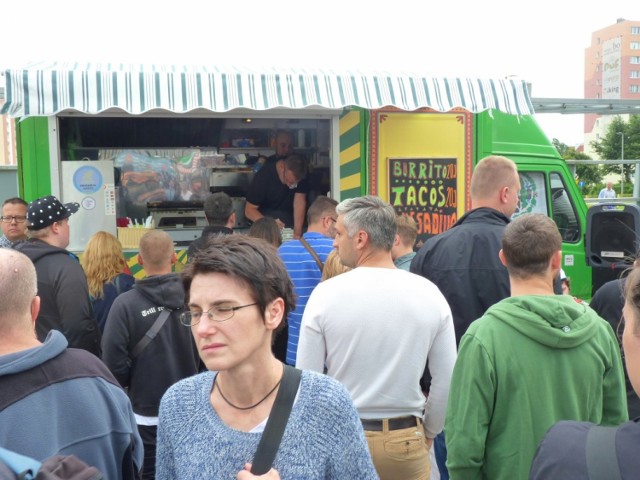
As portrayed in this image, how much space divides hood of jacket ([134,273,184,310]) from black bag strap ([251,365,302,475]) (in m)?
2.03

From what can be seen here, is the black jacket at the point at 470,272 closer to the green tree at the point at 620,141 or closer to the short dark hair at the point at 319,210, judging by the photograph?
the short dark hair at the point at 319,210

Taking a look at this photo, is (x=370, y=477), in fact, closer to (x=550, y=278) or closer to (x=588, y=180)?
(x=550, y=278)

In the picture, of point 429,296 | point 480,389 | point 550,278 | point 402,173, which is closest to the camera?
point 480,389

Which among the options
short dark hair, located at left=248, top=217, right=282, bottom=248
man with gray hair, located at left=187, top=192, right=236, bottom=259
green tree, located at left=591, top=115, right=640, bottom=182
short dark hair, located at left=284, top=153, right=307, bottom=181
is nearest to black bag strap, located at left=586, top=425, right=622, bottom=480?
short dark hair, located at left=248, top=217, right=282, bottom=248

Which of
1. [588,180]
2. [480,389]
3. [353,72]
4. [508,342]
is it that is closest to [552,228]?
[508,342]

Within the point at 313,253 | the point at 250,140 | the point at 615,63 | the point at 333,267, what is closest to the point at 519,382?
the point at 333,267

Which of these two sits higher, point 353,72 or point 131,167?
point 353,72

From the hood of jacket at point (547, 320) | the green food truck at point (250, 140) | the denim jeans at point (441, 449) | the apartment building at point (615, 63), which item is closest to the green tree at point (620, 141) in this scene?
the green food truck at point (250, 140)

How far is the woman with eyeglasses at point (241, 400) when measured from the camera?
1690mm

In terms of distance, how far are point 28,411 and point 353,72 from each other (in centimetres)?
411

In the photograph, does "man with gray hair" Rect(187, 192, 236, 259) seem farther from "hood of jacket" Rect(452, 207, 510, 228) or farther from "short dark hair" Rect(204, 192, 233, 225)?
"hood of jacket" Rect(452, 207, 510, 228)

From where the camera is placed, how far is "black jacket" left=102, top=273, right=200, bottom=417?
3.64 metres

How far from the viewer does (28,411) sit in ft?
6.36

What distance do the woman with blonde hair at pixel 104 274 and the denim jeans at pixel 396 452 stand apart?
2494 mm
